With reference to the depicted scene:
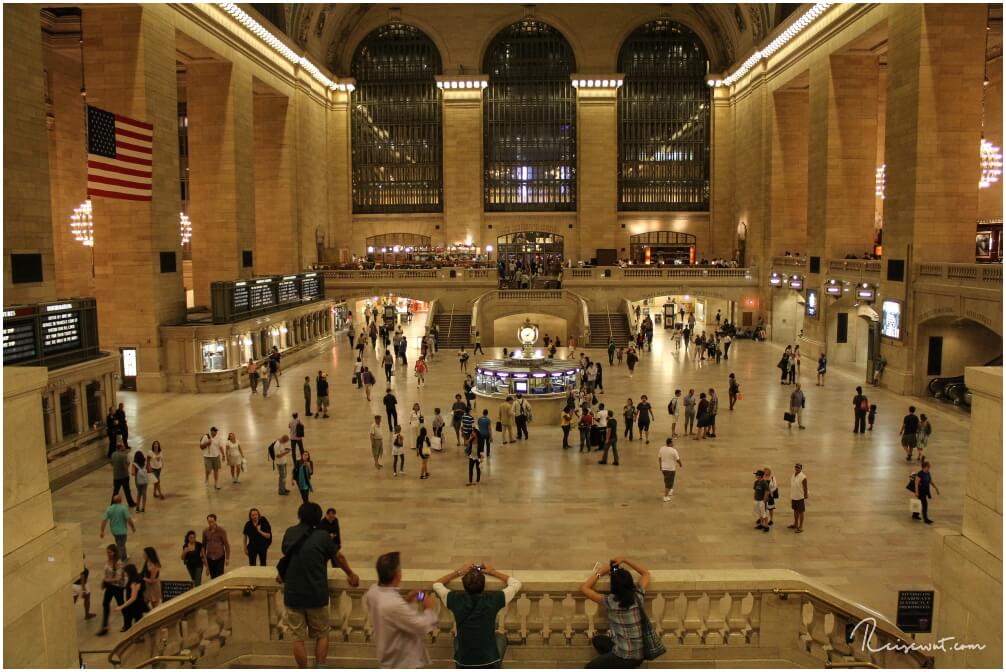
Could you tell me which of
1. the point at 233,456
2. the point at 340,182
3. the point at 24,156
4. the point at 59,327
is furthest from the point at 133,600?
the point at 340,182

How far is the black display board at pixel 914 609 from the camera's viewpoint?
24.1 feet

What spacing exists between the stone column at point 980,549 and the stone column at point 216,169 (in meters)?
29.4

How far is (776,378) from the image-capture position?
86.1 ft

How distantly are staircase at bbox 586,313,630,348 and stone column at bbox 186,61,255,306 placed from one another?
593 inches

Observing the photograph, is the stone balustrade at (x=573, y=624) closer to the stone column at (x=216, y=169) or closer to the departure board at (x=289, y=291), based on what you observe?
the departure board at (x=289, y=291)

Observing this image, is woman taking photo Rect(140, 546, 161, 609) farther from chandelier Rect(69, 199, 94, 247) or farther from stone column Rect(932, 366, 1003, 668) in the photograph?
chandelier Rect(69, 199, 94, 247)

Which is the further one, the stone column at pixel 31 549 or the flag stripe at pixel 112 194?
the flag stripe at pixel 112 194

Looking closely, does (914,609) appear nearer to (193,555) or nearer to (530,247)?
(193,555)

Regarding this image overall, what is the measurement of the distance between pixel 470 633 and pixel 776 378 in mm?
23192

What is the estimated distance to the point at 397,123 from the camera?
46.7m

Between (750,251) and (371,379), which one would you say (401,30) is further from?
(371,379)

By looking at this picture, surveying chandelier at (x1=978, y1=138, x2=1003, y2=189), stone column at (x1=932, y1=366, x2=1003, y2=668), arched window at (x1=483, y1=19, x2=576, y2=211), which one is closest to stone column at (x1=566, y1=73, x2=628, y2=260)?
arched window at (x1=483, y1=19, x2=576, y2=211)

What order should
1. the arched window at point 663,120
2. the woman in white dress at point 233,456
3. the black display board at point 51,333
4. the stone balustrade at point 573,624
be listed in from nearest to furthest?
the stone balustrade at point 573,624, the woman in white dress at point 233,456, the black display board at point 51,333, the arched window at point 663,120

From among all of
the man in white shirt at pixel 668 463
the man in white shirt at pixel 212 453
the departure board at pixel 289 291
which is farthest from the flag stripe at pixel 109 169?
the man in white shirt at pixel 668 463
